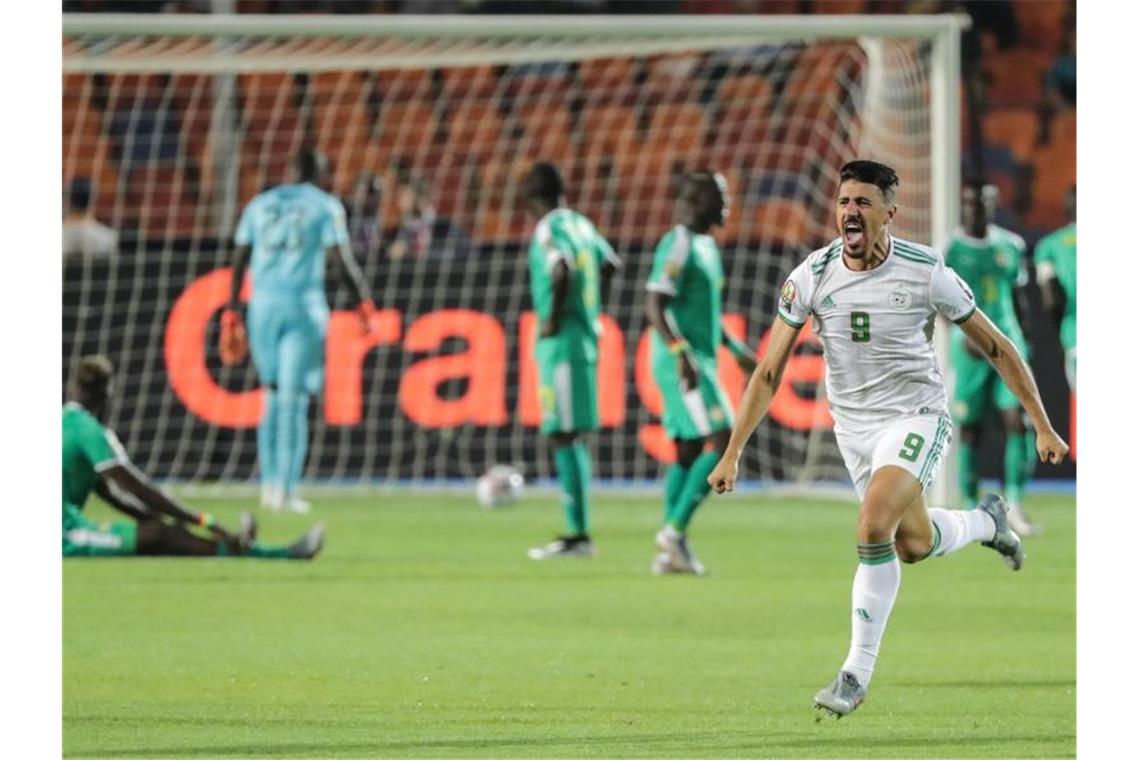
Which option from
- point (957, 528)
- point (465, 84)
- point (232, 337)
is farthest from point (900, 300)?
point (465, 84)

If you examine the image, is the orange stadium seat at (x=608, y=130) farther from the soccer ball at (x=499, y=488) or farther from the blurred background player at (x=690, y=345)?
the blurred background player at (x=690, y=345)

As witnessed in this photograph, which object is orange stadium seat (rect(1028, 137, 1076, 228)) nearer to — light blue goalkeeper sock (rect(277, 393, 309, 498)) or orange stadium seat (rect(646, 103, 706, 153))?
orange stadium seat (rect(646, 103, 706, 153))

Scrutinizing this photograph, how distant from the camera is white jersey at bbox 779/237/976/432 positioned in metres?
6.75

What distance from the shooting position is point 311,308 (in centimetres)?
1504

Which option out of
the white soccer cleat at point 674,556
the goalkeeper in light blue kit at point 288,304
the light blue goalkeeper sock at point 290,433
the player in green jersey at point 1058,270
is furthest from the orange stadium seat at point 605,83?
the white soccer cleat at point 674,556

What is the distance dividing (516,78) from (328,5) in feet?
6.00

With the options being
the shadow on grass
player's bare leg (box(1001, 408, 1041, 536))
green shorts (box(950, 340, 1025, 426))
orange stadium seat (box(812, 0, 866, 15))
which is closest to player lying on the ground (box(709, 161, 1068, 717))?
the shadow on grass

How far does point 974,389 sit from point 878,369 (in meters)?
7.43

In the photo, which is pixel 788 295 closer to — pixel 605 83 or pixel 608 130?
pixel 608 130

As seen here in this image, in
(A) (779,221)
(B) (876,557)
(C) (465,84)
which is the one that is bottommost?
(B) (876,557)

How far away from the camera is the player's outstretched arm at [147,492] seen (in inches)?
433

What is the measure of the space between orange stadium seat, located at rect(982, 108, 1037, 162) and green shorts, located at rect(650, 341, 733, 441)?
10389 mm

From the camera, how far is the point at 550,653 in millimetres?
9023

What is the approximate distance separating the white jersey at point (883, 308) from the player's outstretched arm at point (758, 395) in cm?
6
